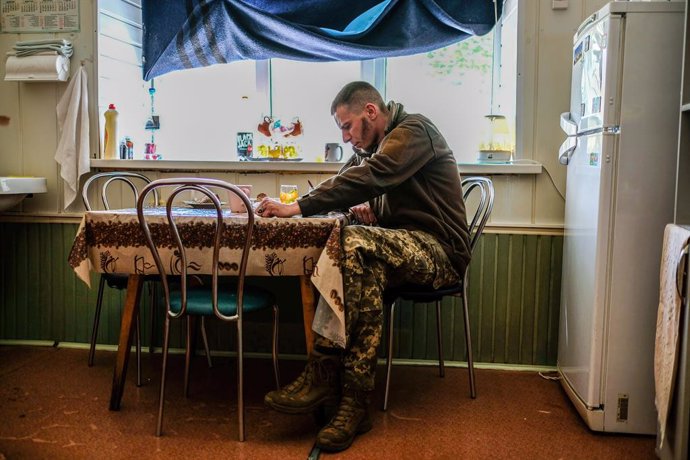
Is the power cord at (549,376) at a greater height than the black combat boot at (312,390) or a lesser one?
lesser

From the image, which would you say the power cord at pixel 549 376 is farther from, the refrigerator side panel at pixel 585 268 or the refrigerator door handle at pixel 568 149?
the refrigerator door handle at pixel 568 149

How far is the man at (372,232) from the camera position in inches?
84.0

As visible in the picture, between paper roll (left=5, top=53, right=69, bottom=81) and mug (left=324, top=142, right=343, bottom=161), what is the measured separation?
4.47 feet

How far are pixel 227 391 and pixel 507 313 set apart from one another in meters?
1.34

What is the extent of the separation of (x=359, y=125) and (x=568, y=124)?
838 mm

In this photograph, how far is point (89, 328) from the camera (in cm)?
332

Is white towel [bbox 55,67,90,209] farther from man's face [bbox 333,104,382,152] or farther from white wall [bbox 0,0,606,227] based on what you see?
man's face [bbox 333,104,382,152]

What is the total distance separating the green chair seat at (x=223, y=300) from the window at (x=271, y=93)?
1.14 m

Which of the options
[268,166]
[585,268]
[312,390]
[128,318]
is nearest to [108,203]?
[268,166]

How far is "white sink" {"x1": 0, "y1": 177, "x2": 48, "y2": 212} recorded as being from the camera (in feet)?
9.76

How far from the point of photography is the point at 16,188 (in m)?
3.04

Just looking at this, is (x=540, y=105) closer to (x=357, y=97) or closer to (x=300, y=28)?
(x=357, y=97)

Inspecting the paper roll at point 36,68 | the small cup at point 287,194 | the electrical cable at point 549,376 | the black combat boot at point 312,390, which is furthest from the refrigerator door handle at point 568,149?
the paper roll at point 36,68

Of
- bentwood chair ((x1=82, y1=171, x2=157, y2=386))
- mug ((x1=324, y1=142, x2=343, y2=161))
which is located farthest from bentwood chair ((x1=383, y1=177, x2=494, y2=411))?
bentwood chair ((x1=82, y1=171, x2=157, y2=386))
